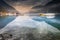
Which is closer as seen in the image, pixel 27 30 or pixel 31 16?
pixel 27 30

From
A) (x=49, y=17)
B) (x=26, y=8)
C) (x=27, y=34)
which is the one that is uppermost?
(x=26, y=8)

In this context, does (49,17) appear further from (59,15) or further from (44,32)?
(44,32)

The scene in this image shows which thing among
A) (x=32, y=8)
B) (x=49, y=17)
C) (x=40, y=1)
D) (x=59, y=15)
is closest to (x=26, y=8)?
(x=32, y=8)

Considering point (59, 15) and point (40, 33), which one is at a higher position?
point (59, 15)

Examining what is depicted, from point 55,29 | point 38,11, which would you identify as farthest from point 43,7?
point 55,29

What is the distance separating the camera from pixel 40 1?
442 centimetres

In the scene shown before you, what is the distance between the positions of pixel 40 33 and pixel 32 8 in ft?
2.97

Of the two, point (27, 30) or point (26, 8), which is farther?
point (26, 8)

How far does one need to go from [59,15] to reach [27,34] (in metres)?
1.25

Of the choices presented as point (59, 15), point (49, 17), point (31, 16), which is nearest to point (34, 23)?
point (31, 16)

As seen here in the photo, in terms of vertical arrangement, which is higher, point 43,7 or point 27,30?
point 43,7

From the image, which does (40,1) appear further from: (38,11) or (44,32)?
(44,32)

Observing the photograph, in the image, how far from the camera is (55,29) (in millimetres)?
4047

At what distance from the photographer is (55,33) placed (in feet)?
12.8
